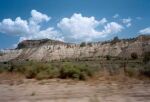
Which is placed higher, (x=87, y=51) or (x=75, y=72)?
(x=87, y=51)

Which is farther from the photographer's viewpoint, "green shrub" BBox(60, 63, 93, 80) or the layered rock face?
the layered rock face

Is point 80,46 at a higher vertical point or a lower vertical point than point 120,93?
higher

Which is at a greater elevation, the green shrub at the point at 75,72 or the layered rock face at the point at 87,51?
A: the layered rock face at the point at 87,51

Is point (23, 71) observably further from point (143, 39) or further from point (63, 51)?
point (63, 51)

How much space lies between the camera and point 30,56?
121375 mm

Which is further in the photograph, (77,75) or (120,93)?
(77,75)

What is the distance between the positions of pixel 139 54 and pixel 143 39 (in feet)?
43.8

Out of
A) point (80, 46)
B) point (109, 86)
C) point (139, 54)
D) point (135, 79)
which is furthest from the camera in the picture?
point (80, 46)

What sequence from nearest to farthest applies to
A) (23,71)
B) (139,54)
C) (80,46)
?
1. (23,71)
2. (139,54)
3. (80,46)

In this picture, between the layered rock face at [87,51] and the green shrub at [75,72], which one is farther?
the layered rock face at [87,51]

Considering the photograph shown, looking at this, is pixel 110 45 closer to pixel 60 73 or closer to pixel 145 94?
pixel 60 73

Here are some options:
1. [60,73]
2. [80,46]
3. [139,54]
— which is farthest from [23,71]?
[80,46]

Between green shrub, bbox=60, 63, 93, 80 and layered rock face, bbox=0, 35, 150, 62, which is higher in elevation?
layered rock face, bbox=0, 35, 150, 62

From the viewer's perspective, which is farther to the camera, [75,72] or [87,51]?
[87,51]
